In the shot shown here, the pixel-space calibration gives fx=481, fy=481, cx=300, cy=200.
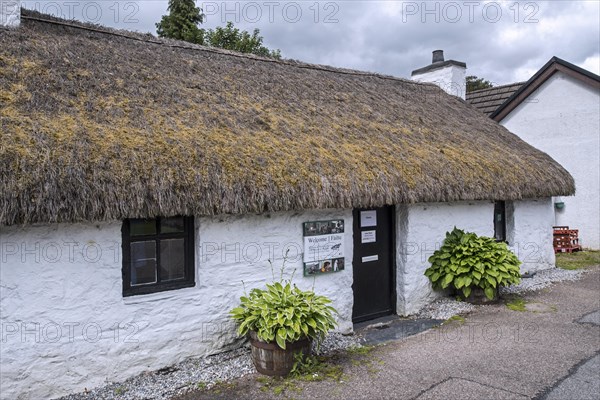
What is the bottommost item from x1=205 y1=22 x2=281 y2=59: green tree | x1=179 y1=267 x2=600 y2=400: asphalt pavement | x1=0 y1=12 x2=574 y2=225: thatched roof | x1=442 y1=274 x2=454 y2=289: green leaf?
x1=179 y1=267 x2=600 y2=400: asphalt pavement

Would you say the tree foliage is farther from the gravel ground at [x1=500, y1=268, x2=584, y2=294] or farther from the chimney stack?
the gravel ground at [x1=500, y1=268, x2=584, y2=294]

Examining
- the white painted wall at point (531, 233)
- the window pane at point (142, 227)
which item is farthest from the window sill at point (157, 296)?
the white painted wall at point (531, 233)

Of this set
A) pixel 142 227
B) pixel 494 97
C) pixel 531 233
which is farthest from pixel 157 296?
pixel 494 97

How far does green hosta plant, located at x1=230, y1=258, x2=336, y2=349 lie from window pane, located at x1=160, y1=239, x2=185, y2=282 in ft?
2.69

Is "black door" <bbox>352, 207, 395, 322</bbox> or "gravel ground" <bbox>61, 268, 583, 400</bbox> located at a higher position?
"black door" <bbox>352, 207, 395, 322</bbox>

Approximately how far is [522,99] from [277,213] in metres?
12.7

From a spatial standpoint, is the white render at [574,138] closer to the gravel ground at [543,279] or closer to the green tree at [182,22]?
the gravel ground at [543,279]

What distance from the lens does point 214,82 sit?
7914 millimetres

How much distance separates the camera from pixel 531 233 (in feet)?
35.6

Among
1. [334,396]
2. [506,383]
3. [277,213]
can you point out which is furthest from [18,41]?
[506,383]

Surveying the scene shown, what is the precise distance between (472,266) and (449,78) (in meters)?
7.86

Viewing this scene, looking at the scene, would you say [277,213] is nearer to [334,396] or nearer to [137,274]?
[137,274]

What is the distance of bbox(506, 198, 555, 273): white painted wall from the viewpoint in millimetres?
10516

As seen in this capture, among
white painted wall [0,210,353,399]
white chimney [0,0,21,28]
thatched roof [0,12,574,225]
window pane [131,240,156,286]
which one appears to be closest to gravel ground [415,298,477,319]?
thatched roof [0,12,574,225]
